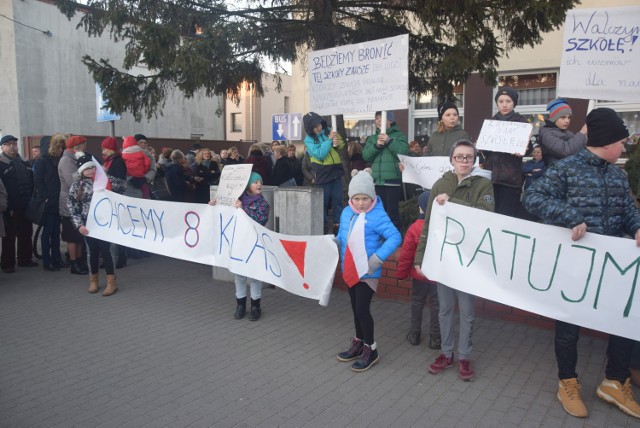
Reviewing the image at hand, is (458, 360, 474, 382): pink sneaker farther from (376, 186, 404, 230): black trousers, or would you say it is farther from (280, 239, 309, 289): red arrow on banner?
(376, 186, 404, 230): black trousers

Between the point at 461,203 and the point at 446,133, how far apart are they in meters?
1.81

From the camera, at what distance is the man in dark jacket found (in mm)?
7859

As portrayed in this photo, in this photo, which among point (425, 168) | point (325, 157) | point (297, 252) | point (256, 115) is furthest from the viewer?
point (256, 115)

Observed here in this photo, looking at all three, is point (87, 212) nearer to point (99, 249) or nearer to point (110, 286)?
point (99, 249)

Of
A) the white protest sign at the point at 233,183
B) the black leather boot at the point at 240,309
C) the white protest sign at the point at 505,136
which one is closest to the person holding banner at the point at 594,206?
the white protest sign at the point at 505,136

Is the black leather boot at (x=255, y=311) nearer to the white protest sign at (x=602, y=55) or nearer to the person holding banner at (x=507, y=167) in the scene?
the person holding banner at (x=507, y=167)

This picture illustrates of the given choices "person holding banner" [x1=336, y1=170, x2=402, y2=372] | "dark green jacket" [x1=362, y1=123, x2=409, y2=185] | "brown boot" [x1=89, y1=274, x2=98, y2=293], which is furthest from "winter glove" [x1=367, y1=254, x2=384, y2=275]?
"brown boot" [x1=89, y1=274, x2=98, y2=293]

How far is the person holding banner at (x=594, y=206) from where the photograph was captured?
338cm

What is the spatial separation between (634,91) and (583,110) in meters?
6.82

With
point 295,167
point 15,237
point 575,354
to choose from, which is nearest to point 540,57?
point 295,167

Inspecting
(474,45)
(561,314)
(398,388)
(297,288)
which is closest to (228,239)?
(297,288)

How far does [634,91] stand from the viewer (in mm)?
5141

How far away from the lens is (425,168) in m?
5.89

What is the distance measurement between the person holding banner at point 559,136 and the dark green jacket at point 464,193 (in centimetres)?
124
